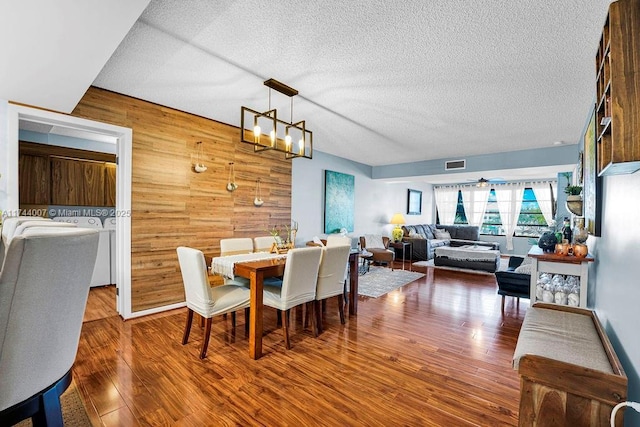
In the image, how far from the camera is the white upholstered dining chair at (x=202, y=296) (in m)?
2.42

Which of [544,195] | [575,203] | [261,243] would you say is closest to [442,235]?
[544,195]

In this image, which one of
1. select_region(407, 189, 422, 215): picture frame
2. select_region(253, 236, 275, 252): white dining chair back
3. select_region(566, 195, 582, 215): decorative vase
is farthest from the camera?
select_region(407, 189, 422, 215): picture frame

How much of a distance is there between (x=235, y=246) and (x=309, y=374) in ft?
6.26

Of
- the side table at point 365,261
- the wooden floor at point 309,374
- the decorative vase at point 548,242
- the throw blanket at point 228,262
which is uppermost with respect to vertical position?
the decorative vase at point 548,242

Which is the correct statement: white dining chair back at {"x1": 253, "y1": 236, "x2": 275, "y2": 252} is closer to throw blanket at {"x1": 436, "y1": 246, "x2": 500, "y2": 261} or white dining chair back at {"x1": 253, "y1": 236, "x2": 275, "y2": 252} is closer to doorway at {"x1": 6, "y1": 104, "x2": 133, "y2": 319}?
doorway at {"x1": 6, "y1": 104, "x2": 133, "y2": 319}

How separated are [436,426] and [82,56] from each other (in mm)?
3306

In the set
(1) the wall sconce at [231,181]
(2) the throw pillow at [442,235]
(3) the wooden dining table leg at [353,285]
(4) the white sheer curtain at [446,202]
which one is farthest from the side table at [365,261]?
(4) the white sheer curtain at [446,202]

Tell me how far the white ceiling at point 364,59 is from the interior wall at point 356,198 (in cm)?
177

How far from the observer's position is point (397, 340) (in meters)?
2.89

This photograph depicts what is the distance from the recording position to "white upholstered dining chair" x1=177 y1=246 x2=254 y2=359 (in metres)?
2.42

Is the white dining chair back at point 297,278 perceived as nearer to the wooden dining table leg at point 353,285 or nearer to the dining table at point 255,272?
the dining table at point 255,272

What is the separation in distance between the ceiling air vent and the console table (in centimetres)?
359

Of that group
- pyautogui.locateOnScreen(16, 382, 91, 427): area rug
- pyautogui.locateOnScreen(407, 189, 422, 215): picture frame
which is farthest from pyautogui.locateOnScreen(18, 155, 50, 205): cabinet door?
pyautogui.locateOnScreen(407, 189, 422, 215): picture frame

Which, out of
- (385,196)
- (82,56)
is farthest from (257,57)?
(385,196)
